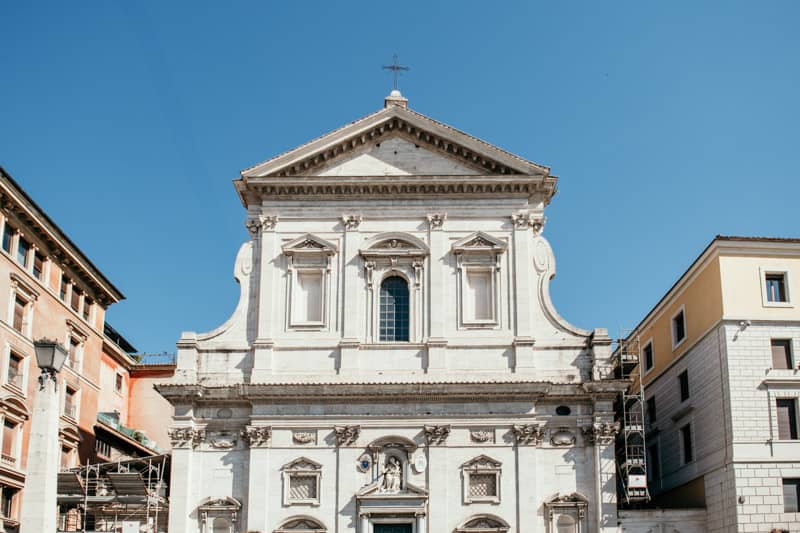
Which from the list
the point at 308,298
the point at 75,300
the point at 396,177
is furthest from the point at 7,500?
the point at 396,177

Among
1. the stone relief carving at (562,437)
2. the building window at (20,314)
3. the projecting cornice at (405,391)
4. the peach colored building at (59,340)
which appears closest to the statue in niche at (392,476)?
the projecting cornice at (405,391)

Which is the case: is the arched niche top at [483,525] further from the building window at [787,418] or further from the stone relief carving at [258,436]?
the building window at [787,418]

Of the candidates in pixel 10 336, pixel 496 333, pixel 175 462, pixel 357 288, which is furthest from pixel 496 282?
pixel 10 336

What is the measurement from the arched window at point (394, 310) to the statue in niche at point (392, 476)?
14.0ft

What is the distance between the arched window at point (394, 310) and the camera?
36.9 meters

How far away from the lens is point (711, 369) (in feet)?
118

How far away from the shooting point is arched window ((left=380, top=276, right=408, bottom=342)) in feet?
121

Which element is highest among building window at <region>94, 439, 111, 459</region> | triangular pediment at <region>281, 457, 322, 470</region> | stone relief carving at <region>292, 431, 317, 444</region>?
building window at <region>94, 439, 111, 459</region>

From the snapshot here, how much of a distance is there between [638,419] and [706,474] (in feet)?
12.5

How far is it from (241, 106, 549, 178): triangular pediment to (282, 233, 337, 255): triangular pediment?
2.42 metres

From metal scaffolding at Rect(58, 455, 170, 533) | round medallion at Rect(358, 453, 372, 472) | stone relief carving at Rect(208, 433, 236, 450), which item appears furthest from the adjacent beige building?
metal scaffolding at Rect(58, 455, 170, 533)

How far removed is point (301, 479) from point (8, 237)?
Answer: 1374cm

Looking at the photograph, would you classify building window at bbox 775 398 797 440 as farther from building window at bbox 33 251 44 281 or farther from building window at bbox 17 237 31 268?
building window at bbox 33 251 44 281

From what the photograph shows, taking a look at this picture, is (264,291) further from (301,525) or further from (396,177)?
(301,525)
